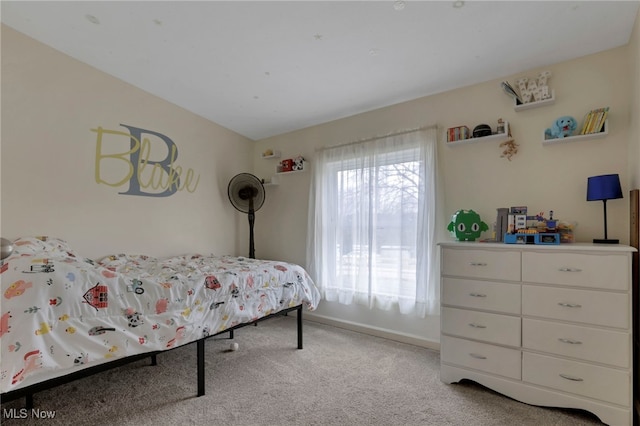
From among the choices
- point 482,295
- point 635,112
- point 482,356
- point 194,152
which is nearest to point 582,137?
point 635,112

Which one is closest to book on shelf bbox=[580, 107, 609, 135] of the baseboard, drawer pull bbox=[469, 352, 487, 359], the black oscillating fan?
drawer pull bbox=[469, 352, 487, 359]

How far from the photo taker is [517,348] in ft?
6.53

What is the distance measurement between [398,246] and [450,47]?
1.75 m

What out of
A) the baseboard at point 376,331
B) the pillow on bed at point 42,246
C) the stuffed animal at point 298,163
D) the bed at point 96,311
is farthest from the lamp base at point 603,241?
the pillow on bed at point 42,246

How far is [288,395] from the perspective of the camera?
6.79 feet

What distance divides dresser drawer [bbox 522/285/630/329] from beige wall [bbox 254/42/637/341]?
0.63 m

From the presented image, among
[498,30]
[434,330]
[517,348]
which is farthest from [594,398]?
[498,30]

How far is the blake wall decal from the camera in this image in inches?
117

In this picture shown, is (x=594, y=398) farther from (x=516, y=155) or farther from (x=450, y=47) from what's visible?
(x=450, y=47)

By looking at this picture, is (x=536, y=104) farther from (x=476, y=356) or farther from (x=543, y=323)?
(x=476, y=356)

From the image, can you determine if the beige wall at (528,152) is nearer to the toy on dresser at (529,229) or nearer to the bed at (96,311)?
the toy on dresser at (529,229)

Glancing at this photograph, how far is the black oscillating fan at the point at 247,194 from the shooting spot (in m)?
3.98

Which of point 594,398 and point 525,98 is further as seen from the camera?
point 525,98

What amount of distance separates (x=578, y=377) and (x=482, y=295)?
65 cm
